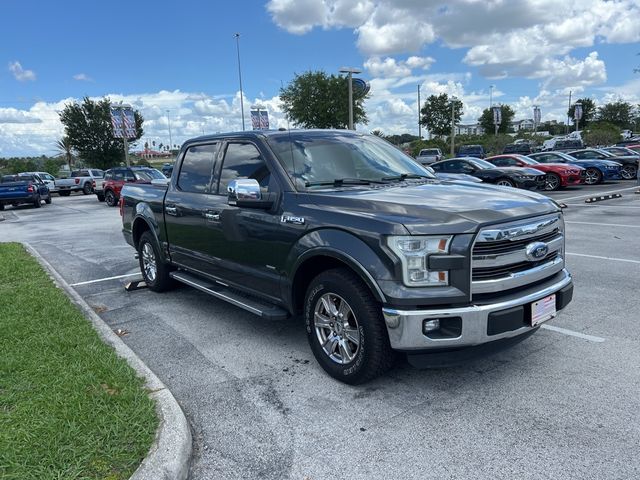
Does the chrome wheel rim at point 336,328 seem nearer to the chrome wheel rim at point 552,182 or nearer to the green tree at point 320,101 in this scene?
the chrome wheel rim at point 552,182

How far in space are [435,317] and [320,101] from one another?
41.4m

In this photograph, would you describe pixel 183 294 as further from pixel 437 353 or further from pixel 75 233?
pixel 75 233


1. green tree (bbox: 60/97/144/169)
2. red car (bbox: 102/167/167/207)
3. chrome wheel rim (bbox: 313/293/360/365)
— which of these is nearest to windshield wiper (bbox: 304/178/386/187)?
chrome wheel rim (bbox: 313/293/360/365)

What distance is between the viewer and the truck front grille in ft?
10.9

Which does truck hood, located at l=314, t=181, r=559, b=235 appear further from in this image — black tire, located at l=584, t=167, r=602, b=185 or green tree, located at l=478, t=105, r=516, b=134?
green tree, located at l=478, t=105, r=516, b=134

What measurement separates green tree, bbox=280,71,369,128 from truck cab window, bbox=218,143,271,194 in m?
38.2

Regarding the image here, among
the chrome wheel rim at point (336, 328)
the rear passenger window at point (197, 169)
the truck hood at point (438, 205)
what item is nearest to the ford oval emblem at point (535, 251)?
the truck hood at point (438, 205)

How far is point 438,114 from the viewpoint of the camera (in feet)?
231

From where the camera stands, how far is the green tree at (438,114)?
6956 centimetres

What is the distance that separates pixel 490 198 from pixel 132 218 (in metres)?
5.01

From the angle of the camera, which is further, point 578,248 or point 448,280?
point 578,248

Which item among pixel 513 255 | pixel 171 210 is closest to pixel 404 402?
pixel 513 255

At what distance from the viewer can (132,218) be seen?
7.04 m

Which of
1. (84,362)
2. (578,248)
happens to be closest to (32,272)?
(84,362)
